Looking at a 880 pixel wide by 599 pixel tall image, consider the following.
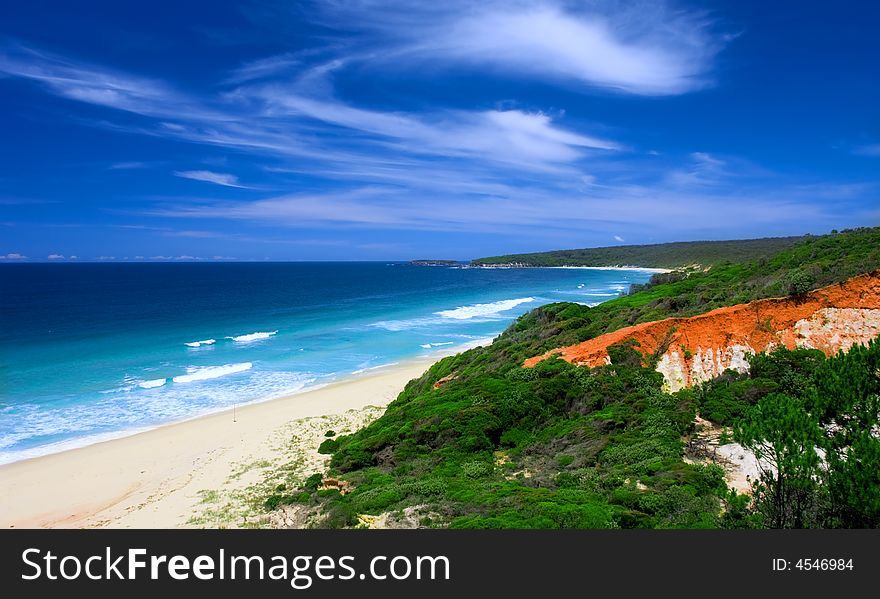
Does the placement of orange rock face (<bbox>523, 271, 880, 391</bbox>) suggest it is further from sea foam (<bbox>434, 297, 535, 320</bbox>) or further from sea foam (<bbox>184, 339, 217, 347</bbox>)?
sea foam (<bbox>434, 297, 535, 320</bbox>)

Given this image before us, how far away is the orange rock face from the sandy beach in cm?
1242

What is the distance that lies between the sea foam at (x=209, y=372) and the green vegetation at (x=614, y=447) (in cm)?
1877

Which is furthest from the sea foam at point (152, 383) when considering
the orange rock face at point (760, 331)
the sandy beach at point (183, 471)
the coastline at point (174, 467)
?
the orange rock face at point (760, 331)

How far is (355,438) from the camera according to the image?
757 inches

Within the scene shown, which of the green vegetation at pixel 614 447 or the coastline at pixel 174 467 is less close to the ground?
the green vegetation at pixel 614 447

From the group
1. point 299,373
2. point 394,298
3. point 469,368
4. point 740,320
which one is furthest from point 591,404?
point 394,298

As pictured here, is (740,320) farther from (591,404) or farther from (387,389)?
(387,389)

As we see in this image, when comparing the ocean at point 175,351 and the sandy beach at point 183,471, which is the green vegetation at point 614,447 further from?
the ocean at point 175,351

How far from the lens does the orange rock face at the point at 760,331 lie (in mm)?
16219

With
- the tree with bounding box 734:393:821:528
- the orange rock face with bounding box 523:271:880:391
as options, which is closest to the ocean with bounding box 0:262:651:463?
the orange rock face with bounding box 523:271:880:391

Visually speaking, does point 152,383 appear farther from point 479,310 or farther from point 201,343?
point 479,310

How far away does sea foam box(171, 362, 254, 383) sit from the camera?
3441cm

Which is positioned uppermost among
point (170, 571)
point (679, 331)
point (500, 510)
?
point (679, 331)

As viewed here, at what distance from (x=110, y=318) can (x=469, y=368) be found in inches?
2228
